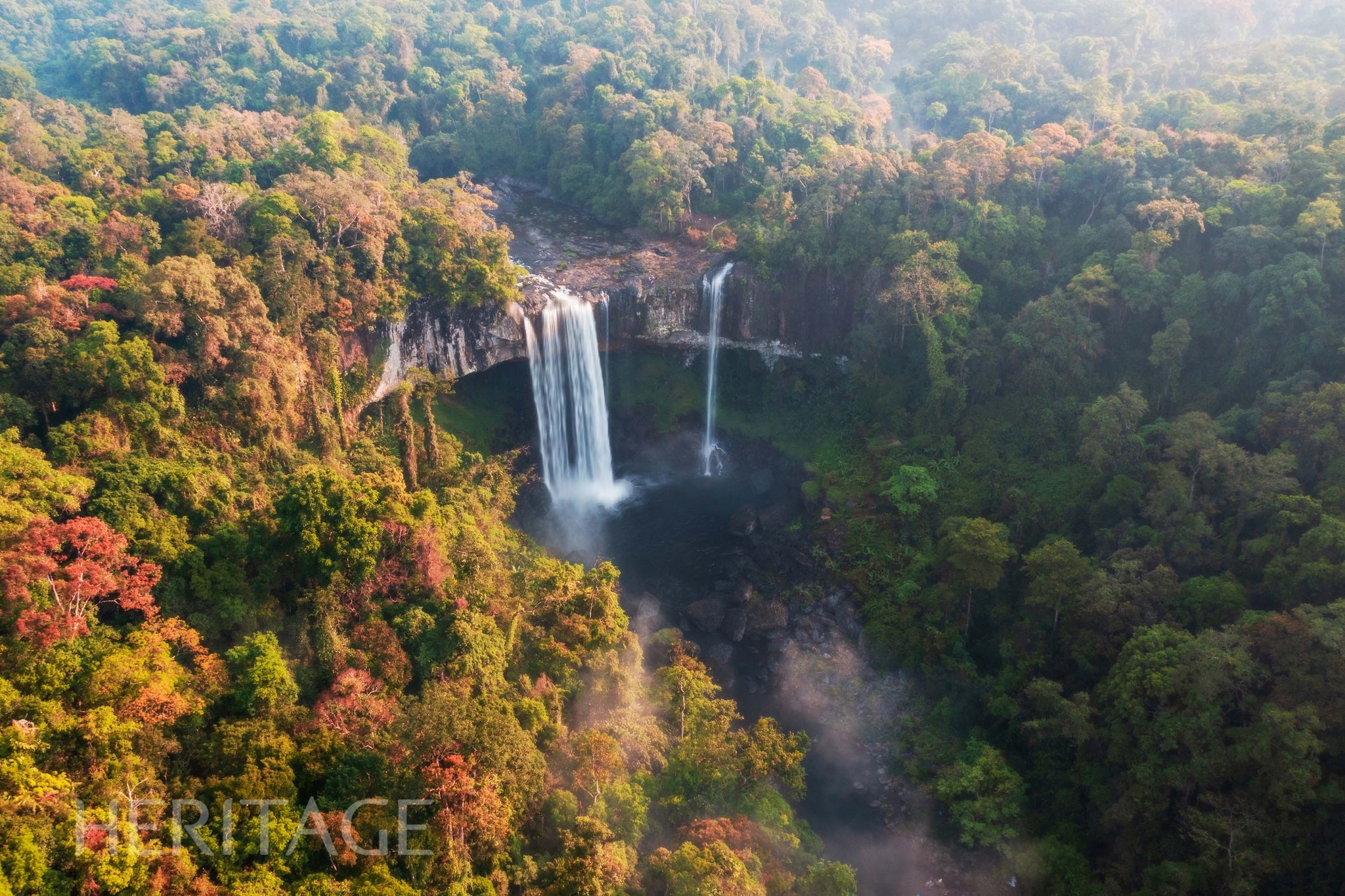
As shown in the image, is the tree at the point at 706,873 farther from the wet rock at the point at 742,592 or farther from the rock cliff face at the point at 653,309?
the rock cliff face at the point at 653,309

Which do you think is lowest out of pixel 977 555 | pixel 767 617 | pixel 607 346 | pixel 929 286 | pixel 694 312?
pixel 767 617

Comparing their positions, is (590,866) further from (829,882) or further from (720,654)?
(720,654)

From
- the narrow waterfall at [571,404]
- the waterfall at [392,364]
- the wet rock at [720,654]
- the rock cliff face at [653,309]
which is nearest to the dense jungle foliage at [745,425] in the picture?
the waterfall at [392,364]

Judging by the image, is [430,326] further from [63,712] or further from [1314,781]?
[1314,781]

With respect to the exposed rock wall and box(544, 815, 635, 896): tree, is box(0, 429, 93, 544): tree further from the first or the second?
the exposed rock wall

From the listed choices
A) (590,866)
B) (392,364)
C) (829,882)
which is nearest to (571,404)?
(392,364)

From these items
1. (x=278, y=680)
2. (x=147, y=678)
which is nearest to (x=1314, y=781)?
(x=278, y=680)

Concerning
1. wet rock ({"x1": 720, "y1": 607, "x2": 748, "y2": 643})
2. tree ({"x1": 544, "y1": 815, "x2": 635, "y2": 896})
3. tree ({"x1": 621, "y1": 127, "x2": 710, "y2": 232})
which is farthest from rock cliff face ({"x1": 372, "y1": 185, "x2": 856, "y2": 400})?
tree ({"x1": 544, "y1": 815, "x2": 635, "y2": 896})
